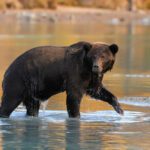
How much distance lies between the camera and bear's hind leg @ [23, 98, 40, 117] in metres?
14.4

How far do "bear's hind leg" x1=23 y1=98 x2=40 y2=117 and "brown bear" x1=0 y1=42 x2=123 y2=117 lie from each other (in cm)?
3

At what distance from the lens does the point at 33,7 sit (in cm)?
8050

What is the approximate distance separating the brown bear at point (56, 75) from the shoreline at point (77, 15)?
51941mm

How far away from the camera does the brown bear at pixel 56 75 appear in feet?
45.7

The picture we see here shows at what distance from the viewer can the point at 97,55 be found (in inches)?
538

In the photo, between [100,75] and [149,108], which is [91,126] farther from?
[149,108]

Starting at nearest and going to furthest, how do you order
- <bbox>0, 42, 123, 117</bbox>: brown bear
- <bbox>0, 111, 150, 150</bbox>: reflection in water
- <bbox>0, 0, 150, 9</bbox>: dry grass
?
1. <bbox>0, 111, 150, 150</bbox>: reflection in water
2. <bbox>0, 42, 123, 117</bbox>: brown bear
3. <bbox>0, 0, 150, 9</bbox>: dry grass

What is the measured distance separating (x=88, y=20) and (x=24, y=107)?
5527 centimetres

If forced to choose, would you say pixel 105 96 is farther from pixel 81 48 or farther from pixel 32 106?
pixel 32 106

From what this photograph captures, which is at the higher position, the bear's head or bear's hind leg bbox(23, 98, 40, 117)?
the bear's head

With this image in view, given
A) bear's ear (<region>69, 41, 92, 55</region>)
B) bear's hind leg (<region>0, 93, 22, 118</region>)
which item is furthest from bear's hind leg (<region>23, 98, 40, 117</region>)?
bear's ear (<region>69, 41, 92, 55</region>)

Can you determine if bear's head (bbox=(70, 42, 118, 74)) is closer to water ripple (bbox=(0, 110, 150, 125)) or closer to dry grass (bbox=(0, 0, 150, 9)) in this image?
water ripple (bbox=(0, 110, 150, 125))

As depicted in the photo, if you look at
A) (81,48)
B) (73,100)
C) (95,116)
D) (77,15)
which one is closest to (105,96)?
(95,116)

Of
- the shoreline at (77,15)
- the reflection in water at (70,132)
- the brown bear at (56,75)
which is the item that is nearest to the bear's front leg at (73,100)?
the brown bear at (56,75)
